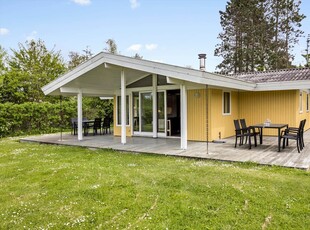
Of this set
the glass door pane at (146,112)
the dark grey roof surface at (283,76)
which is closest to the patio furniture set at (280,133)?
the dark grey roof surface at (283,76)

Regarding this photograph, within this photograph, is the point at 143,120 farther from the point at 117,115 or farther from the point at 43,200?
the point at 43,200

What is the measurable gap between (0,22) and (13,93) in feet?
15.7

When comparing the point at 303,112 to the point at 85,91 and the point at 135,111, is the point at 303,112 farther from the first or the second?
the point at 85,91

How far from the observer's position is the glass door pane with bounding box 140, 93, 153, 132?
36.3 ft

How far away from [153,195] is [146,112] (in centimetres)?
713

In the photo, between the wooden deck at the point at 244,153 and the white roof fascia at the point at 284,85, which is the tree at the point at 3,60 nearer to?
the wooden deck at the point at 244,153

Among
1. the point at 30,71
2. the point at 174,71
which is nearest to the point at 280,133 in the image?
Result: the point at 174,71

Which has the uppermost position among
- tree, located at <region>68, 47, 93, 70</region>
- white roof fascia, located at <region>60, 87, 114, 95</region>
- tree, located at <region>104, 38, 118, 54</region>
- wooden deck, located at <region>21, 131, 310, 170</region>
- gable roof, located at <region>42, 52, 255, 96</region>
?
tree, located at <region>104, 38, 118, 54</region>

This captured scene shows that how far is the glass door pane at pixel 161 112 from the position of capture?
10750mm

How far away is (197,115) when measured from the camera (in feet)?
32.7

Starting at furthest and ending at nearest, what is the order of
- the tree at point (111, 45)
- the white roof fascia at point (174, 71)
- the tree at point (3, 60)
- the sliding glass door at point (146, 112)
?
1. the tree at point (111, 45)
2. the tree at point (3, 60)
3. the sliding glass door at point (146, 112)
4. the white roof fascia at point (174, 71)

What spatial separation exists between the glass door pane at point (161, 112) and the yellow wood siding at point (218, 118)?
6.69ft

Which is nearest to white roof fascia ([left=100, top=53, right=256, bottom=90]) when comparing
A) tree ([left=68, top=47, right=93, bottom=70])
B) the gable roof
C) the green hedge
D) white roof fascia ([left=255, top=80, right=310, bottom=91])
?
the gable roof

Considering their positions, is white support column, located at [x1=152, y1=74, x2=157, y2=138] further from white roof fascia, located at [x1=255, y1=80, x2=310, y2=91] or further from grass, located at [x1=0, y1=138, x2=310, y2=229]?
grass, located at [x1=0, y1=138, x2=310, y2=229]
